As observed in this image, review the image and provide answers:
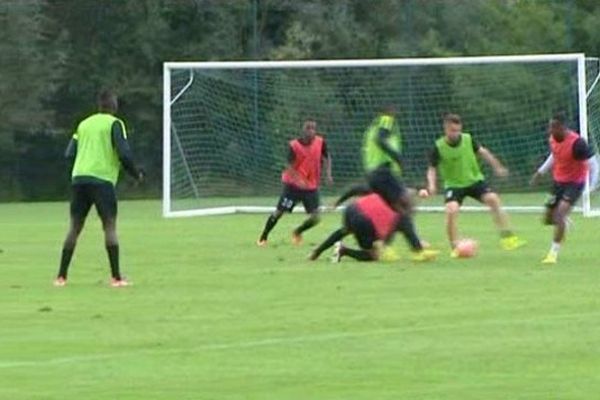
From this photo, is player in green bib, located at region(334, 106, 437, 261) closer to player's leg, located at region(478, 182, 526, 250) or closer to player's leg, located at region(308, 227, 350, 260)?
player's leg, located at region(308, 227, 350, 260)

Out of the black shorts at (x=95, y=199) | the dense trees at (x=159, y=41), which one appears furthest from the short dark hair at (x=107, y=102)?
the dense trees at (x=159, y=41)

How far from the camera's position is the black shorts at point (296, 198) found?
2994cm

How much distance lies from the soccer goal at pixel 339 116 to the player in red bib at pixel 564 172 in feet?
59.8

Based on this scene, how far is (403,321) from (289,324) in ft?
3.14

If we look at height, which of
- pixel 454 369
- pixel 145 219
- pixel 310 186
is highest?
pixel 454 369

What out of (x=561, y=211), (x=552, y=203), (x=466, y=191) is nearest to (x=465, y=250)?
(x=466, y=191)

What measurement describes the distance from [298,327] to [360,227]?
8126 mm

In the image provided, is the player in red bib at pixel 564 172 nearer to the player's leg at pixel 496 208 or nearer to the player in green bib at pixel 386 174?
the player's leg at pixel 496 208

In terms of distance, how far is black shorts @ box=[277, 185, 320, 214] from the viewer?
29.9m

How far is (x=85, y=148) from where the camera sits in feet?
69.0

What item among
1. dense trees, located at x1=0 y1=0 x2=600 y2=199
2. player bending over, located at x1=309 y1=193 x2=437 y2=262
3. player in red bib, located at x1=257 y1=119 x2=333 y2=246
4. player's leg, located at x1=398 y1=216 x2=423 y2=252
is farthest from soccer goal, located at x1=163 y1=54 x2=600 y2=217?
player's leg, located at x1=398 y1=216 x2=423 y2=252

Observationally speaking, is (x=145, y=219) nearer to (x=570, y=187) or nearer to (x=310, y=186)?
(x=310, y=186)

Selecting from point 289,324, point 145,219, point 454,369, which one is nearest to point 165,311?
point 289,324

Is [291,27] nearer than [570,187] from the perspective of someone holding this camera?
No
